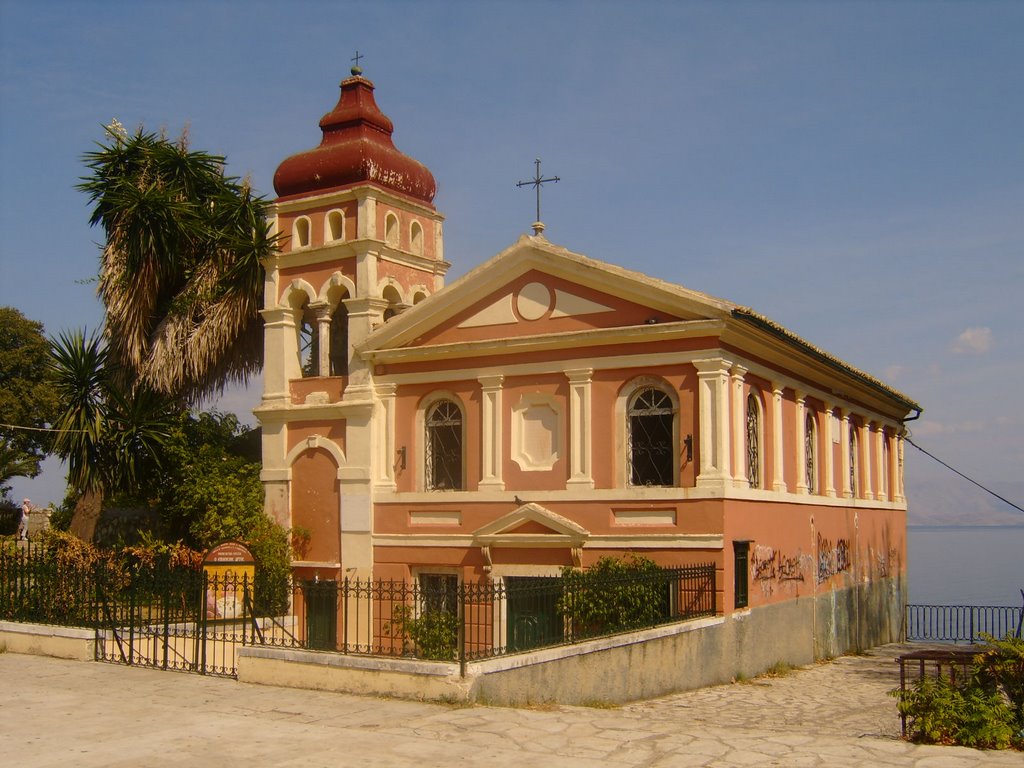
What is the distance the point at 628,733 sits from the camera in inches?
442

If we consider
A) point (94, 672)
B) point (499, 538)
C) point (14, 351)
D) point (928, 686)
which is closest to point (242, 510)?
point (499, 538)

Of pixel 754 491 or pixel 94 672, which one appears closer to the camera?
pixel 94 672

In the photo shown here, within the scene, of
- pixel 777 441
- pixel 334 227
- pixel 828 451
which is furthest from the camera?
pixel 828 451

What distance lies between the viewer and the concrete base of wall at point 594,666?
12.5 m

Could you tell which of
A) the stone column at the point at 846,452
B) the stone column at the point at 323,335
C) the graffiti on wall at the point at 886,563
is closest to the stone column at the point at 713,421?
the stone column at the point at 323,335

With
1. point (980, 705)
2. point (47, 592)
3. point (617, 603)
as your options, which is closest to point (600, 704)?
point (617, 603)

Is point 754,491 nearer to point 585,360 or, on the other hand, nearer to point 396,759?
point 585,360

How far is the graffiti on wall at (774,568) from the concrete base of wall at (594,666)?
0.40 metres

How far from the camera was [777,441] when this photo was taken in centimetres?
2092

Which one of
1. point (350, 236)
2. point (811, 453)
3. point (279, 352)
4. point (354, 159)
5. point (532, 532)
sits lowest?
point (532, 532)

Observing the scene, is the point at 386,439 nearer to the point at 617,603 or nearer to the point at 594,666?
the point at 617,603

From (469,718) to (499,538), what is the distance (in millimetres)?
8068

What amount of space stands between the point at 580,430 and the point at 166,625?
725 cm

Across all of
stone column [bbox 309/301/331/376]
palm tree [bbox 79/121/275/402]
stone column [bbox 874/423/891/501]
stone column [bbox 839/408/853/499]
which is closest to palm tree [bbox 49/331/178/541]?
palm tree [bbox 79/121/275/402]
